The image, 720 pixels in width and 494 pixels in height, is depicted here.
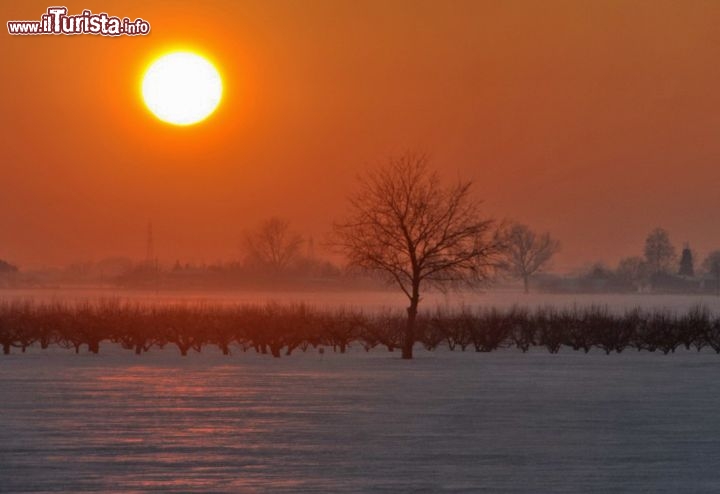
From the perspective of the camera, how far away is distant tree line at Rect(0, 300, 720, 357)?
155 ft

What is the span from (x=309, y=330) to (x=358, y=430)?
29.0m

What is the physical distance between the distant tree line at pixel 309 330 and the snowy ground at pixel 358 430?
12.1 meters

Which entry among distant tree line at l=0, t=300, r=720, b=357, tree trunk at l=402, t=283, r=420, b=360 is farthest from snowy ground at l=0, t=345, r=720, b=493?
distant tree line at l=0, t=300, r=720, b=357

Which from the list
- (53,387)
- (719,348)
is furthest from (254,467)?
(719,348)

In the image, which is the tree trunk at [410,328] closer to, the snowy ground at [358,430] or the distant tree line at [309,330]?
the distant tree line at [309,330]

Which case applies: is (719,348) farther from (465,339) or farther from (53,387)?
(53,387)

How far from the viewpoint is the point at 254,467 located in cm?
1583

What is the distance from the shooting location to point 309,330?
48.7 m

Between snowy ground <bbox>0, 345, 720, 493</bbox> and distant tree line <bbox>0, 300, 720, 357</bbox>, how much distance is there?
1211 centimetres

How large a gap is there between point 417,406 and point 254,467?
8.46 metres

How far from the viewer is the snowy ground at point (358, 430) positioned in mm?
14852

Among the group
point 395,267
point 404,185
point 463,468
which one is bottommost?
point 463,468

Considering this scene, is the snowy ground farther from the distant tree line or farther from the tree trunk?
the distant tree line

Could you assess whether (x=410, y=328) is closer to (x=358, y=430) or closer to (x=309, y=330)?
(x=309, y=330)
